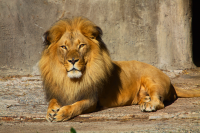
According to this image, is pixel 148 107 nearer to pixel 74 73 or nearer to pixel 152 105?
pixel 152 105

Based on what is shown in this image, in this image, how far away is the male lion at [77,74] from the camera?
3383 millimetres

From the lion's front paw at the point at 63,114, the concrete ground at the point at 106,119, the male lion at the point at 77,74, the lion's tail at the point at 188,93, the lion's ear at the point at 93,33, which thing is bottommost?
the lion's tail at the point at 188,93

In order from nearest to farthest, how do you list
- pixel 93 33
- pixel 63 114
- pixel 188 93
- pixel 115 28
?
pixel 63 114 → pixel 93 33 → pixel 188 93 → pixel 115 28

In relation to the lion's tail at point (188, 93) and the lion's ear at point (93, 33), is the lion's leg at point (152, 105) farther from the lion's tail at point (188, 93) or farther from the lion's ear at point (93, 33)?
the lion's ear at point (93, 33)

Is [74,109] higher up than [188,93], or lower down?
higher up

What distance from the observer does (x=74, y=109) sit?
11.1 feet

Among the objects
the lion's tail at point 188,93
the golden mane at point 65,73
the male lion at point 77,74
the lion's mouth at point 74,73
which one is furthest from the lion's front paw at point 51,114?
the lion's tail at point 188,93

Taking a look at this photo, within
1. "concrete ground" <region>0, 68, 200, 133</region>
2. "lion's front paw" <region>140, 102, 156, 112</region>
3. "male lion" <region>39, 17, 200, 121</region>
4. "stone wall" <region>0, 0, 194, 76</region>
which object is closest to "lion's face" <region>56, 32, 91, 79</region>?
"male lion" <region>39, 17, 200, 121</region>

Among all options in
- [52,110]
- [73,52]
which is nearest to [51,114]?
[52,110]

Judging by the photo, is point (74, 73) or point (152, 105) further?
point (152, 105)

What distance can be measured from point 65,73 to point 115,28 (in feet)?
11.9

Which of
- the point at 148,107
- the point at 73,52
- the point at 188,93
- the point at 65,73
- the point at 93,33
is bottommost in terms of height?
the point at 188,93

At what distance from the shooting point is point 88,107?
11.7ft

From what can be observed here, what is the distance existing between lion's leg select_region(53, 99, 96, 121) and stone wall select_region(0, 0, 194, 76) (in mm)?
3445
